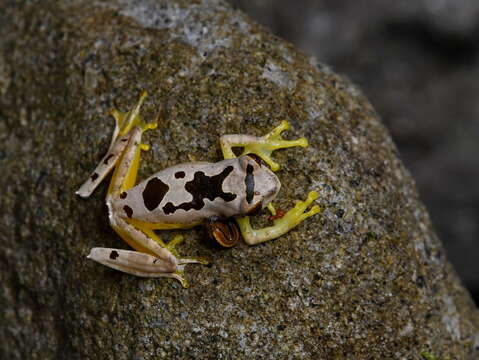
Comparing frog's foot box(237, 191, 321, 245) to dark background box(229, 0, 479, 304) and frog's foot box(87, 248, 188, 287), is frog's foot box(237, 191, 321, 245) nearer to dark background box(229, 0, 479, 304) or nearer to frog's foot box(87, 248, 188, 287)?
frog's foot box(87, 248, 188, 287)

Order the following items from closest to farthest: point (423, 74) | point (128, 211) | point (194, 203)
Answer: point (194, 203) → point (128, 211) → point (423, 74)

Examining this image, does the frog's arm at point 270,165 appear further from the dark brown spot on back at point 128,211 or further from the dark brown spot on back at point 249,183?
the dark brown spot on back at point 128,211

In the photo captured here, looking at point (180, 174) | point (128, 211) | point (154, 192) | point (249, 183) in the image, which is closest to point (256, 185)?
point (249, 183)

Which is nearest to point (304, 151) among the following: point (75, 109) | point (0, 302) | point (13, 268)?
point (75, 109)

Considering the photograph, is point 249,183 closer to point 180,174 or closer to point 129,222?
point 180,174

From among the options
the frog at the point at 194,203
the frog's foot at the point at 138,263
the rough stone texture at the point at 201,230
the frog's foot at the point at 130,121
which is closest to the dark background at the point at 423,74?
the rough stone texture at the point at 201,230
